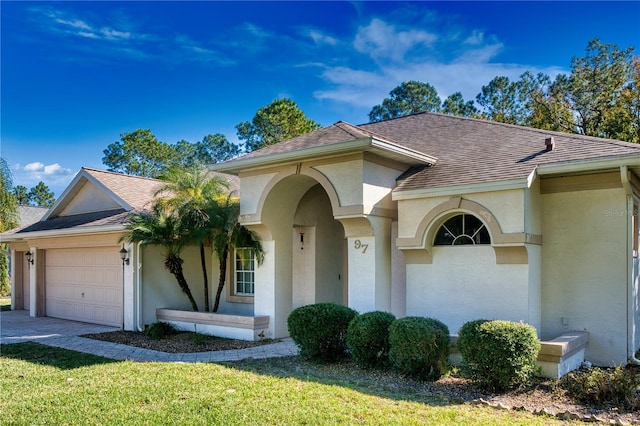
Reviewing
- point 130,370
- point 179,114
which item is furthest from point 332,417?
point 179,114

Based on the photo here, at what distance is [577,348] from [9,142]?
20.9 metres

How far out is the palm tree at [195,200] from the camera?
13133 millimetres

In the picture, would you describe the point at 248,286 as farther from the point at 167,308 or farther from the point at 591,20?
the point at 591,20

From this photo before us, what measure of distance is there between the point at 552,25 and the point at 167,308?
44.5 ft

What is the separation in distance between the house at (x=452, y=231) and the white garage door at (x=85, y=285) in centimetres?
103

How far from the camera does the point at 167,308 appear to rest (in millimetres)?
14805

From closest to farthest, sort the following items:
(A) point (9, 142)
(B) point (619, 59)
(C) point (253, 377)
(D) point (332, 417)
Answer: (D) point (332, 417), (C) point (253, 377), (A) point (9, 142), (B) point (619, 59)

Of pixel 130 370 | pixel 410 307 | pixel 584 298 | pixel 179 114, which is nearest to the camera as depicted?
pixel 130 370

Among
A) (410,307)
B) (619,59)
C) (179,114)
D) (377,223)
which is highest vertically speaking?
(619,59)

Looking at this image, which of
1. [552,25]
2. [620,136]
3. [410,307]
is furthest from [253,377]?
[620,136]

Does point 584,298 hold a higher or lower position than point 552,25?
lower

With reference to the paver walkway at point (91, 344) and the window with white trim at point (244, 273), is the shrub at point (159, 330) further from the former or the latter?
the window with white trim at point (244, 273)

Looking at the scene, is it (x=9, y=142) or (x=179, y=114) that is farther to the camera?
(x=179, y=114)

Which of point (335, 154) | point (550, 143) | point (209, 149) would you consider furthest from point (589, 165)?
point (209, 149)
